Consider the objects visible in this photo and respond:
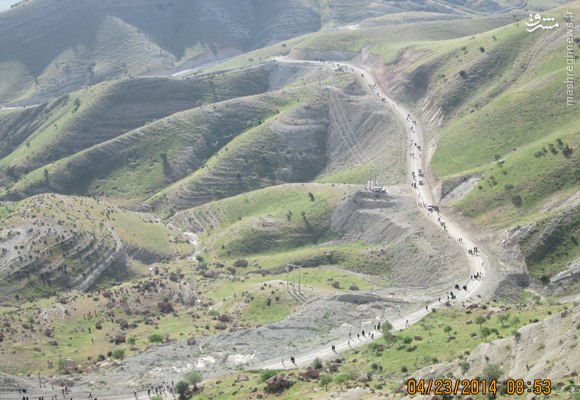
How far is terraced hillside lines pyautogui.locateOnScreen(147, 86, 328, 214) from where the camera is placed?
5955 inches

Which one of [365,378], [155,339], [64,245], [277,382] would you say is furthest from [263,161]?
[365,378]

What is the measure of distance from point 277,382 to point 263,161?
350ft

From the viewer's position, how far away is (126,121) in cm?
18788

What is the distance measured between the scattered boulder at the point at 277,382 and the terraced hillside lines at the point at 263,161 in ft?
317

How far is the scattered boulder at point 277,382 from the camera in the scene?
181 ft

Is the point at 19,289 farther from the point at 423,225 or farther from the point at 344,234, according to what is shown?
the point at 423,225

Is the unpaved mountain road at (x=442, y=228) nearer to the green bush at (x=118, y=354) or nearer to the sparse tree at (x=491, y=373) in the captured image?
the green bush at (x=118, y=354)

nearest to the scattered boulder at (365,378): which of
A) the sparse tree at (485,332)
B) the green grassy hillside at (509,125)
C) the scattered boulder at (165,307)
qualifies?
the sparse tree at (485,332)

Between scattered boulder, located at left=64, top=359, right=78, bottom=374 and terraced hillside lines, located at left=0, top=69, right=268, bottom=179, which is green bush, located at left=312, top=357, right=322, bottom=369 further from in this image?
terraced hillside lines, located at left=0, top=69, right=268, bottom=179

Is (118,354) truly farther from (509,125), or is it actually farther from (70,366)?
(509,125)

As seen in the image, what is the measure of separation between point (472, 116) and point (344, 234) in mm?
44172

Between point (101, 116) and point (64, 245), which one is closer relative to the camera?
point (64, 245)

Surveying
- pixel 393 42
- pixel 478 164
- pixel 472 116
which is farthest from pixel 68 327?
pixel 393 42

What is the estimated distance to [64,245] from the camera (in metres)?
100
